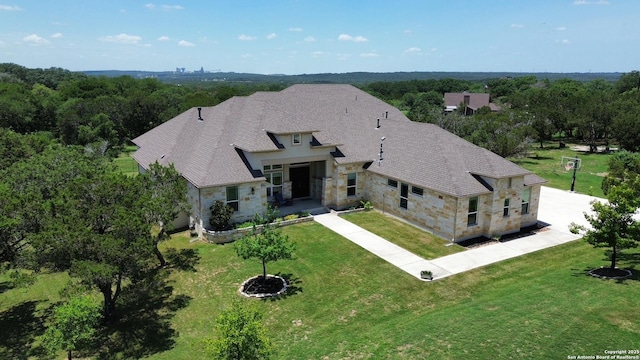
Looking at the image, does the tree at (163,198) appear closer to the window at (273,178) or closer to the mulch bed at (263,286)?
the mulch bed at (263,286)

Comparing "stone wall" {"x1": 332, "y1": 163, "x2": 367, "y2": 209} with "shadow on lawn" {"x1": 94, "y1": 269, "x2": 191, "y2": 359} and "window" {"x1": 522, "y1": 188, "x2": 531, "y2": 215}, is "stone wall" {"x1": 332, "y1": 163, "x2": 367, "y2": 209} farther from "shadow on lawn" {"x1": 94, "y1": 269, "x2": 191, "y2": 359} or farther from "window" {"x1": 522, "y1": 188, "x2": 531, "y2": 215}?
"shadow on lawn" {"x1": 94, "y1": 269, "x2": 191, "y2": 359}

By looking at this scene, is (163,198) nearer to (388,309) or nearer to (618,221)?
(388,309)

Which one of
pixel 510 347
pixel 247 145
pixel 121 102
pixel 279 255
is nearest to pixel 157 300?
pixel 279 255

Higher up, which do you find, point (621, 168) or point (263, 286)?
point (621, 168)

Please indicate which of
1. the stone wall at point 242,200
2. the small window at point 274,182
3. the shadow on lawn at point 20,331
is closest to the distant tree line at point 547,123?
the small window at point 274,182

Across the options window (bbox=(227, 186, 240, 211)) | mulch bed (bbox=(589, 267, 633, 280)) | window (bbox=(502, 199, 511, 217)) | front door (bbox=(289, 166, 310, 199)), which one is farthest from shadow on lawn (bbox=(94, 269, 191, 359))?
window (bbox=(502, 199, 511, 217))

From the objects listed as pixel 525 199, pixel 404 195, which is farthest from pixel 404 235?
pixel 525 199
